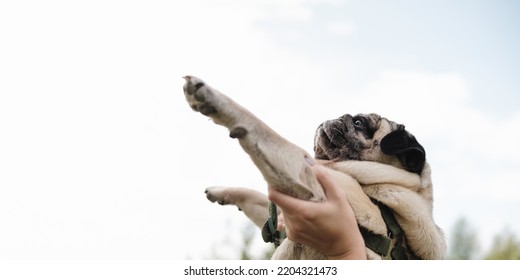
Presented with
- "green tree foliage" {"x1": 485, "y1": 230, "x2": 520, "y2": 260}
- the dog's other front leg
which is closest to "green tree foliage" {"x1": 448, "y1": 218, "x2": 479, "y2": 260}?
"green tree foliage" {"x1": 485, "y1": 230, "x2": 520, "y2": 260}

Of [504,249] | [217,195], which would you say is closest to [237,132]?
[217,195]

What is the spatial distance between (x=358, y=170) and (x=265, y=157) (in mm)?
1248

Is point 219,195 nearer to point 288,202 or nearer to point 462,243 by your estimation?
point 288,202

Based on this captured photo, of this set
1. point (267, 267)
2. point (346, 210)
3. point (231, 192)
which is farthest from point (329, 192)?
point (231, 192)

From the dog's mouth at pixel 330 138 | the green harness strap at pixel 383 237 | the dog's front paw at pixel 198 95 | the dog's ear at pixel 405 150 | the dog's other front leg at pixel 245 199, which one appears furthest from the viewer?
the dog's other front leg at pixel 245 199

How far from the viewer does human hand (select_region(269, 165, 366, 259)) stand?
3.41 metres

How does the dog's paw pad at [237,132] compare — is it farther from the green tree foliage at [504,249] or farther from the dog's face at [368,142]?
the green tree foliage at [504,249]

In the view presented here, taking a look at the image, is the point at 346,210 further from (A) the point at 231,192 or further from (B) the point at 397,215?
(A) the point at 231,192

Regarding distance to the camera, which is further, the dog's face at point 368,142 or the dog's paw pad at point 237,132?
the dog's face at point 368,142

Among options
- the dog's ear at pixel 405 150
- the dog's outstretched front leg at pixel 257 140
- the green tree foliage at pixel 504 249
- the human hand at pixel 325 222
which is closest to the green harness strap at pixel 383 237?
the human hand at pixel 325 222

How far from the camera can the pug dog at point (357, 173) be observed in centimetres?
346

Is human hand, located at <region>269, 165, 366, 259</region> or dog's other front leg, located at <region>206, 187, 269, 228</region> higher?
dog's other front leg, located at <region>206, 187, 269, 228</region>

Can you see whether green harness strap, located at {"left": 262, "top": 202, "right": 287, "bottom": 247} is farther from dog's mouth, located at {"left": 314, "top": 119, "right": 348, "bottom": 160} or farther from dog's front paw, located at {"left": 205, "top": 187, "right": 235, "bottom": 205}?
dog's front paw, located at {"left": 205, "top": 187, "right": 235, "bottom": 205}

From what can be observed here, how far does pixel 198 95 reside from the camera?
133 inches
